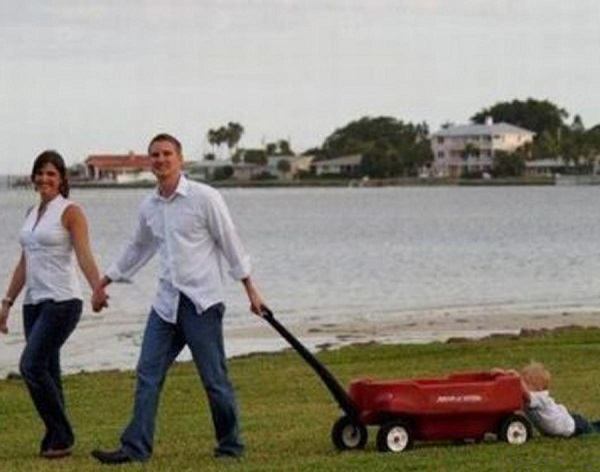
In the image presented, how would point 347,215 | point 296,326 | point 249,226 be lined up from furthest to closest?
point 347,215 < point 249,226 < point 296,326

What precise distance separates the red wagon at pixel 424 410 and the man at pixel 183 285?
446mm

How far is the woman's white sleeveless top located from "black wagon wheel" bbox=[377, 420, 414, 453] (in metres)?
2.00

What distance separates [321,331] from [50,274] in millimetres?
23034

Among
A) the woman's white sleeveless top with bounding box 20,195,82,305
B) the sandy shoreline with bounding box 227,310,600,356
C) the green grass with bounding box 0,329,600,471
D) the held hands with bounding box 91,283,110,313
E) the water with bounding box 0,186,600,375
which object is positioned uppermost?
the woman's white sleeveless top with bounding box 20,195,82,305

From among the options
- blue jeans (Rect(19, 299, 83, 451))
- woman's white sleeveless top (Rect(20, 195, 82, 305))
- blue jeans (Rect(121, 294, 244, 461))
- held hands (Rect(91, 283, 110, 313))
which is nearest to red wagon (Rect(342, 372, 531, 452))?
blue jeans (Rect(121, 294, 244, 461))

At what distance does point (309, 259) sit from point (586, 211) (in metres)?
85.9

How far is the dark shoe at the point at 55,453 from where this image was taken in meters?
10.6

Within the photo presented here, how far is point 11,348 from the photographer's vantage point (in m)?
28.7

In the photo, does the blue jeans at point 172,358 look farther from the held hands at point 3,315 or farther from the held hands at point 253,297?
the held hands at point 3,315

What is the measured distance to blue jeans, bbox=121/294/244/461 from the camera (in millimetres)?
9984

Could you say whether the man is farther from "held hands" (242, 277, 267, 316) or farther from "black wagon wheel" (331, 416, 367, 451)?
"black wagon wheel" (331, 416, 367, 451)

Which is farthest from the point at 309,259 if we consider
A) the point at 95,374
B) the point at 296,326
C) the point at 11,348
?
the point at 95,374

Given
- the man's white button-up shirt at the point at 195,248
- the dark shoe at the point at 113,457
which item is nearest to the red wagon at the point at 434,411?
the man's white button-up shirt at the point at 195,248

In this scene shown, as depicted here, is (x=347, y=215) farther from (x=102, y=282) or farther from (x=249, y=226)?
(x=102, y=282)
